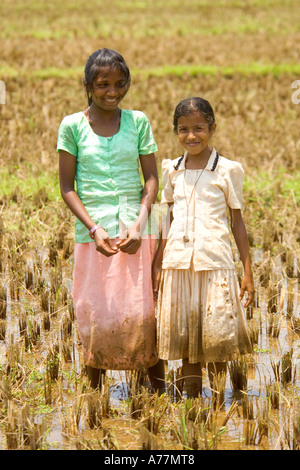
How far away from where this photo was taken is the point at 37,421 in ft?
→ 10.9

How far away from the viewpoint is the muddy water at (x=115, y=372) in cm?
320

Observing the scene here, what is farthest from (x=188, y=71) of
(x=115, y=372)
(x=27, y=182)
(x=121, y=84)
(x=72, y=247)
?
(x=121, y=84)

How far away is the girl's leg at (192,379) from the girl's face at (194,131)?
3.11ft

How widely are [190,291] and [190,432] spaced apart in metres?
0.66

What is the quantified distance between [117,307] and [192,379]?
1.52ft

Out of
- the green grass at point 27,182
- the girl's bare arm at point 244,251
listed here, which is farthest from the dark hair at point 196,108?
the green grass at point 27,182

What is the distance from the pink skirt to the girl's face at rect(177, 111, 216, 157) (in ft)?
1.53

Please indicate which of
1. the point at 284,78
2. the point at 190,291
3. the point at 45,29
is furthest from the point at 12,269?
the point at 45,29

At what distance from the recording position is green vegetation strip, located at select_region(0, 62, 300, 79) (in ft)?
43.1

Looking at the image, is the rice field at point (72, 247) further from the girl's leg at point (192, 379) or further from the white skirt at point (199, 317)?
the white skirt at point (199, 317)

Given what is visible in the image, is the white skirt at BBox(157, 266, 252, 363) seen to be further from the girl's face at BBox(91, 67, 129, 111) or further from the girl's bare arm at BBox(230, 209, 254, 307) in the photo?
the girl's face at BBox(91, 67, 129, 111)

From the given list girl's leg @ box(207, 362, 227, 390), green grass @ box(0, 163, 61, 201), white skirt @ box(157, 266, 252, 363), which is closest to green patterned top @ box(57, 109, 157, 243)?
white skirt @ box(157, 266, 252, 363)

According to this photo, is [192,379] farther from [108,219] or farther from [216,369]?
[108,219]

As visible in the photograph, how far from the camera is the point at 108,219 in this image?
3.42 m
